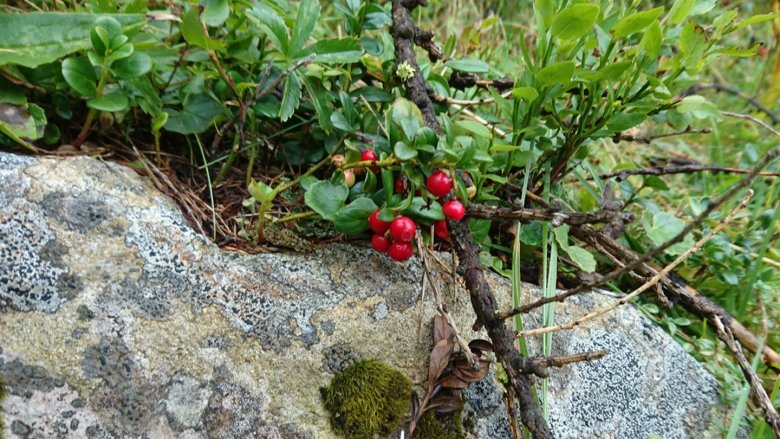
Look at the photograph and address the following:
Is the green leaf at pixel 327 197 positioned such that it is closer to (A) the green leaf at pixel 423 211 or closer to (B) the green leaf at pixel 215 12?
(A) the green leaf at pixel 423 211

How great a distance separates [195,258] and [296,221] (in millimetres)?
315

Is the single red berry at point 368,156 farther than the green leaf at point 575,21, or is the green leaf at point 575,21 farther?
the single red berry at point 368,156

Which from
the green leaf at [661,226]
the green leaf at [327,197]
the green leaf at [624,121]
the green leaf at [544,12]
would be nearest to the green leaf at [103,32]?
the green leaf at [327,197]

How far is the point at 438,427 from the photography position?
142 cm

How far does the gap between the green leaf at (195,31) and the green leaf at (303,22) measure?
23 cm

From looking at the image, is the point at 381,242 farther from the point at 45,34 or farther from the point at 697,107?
the point at 45,34

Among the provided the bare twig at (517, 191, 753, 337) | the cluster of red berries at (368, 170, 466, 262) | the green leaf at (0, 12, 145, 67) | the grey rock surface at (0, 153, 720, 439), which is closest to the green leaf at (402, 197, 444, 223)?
the cluster of red berries at (368, 170, 466, 262)

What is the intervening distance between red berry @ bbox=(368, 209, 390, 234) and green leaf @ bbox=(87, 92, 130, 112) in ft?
2.55

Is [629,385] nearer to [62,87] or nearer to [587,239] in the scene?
[587,239]

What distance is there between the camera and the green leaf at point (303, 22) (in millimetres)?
1639

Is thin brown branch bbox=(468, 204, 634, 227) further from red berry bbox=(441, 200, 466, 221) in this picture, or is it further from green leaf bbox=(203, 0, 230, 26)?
green leaf bbox=(203, 0, 230, 26)

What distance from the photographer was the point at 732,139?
3336mm

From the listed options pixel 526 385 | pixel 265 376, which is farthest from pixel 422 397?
pixel 265 376

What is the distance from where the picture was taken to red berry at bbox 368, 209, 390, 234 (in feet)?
4.70
